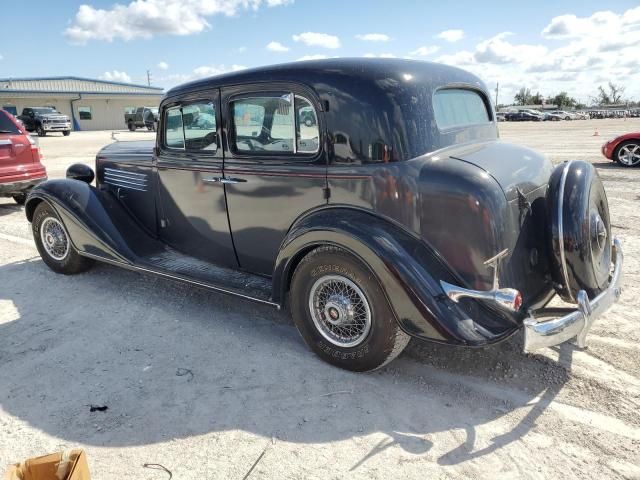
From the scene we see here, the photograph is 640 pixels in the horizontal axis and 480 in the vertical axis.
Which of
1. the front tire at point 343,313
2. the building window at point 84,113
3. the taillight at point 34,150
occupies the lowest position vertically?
the front tire at point 343,313

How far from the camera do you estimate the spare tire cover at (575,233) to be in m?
2.81

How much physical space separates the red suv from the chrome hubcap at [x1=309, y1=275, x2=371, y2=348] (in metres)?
6.47

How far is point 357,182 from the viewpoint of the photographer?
3.01 metres

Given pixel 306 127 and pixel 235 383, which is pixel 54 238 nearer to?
pixel 235 383

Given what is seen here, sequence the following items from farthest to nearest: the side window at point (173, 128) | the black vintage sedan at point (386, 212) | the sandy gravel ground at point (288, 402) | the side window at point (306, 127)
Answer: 1. the side window at point (173, 128)
2. the side window at point (306, 127)
3. the black vintage sedan at point (386, 212)
4. the sandy gravel ground at point (288, 402)

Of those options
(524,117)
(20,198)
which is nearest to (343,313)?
(20,198)

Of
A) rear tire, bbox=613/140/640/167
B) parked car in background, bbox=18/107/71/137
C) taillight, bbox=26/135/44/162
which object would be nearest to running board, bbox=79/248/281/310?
taillight, bbox=26/135/44/162

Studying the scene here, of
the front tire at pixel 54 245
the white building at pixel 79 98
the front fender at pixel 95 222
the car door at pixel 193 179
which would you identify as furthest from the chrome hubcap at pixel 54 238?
the white building at pixel 79 98

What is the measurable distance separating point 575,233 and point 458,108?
1225mm

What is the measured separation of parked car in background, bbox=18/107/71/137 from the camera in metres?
30.2

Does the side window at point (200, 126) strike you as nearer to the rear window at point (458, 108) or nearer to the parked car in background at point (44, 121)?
the rear window at point (458, 108)

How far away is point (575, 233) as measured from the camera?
2.79 metres

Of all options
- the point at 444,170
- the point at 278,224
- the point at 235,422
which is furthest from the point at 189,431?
the point at 444,170

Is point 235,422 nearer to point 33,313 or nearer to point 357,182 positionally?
point 357,182
